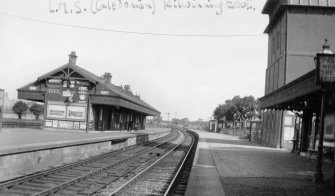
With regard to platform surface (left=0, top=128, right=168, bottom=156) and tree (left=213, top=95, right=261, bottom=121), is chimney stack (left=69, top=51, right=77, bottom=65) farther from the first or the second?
tree (left=213, top=95, right=261, bottom=121)

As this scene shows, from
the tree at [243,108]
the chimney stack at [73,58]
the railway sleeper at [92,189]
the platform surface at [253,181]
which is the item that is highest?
the chimney stack at [73,58]

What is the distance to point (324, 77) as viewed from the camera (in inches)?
408

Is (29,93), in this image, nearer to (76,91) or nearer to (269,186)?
(76,91)

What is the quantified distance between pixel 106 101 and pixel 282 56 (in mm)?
13588

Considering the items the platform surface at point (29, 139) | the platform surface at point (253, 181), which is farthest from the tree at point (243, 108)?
the platform surface at point (253, 181)

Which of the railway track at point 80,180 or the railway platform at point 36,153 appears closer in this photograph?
the railway track at point 80,180

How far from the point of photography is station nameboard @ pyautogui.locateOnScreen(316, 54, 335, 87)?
33.9ft

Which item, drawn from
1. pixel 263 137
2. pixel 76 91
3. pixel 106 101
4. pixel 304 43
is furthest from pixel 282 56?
pixel 76 91

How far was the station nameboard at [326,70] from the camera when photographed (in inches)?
406

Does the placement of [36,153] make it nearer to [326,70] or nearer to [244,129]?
[326,70]

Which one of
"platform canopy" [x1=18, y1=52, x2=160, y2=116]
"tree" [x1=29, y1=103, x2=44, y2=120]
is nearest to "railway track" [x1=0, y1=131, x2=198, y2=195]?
"platform canopy" [x1=18, y1=52, x2=160, y2=116]

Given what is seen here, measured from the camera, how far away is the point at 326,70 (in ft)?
34.0

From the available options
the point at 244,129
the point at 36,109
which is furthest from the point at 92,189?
the point at 36,109

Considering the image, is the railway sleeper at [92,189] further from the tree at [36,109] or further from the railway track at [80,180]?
the tree at [36,109]
